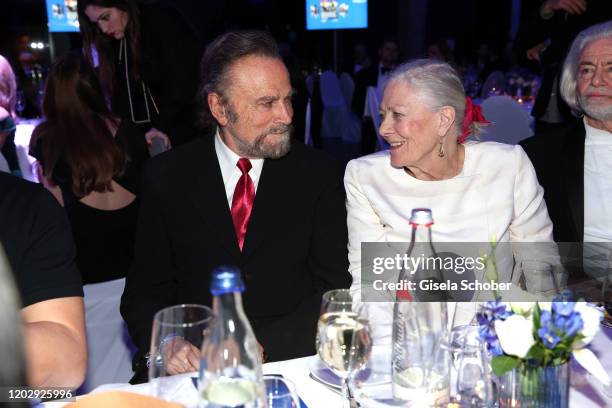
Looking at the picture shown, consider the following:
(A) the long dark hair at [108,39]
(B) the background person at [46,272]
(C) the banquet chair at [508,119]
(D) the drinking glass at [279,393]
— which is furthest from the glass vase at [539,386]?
(C) the banquet chair at [508,119]

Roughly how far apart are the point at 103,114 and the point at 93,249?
71 centimetres

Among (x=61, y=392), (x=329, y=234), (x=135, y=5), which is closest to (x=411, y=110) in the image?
(x=329, y=234)

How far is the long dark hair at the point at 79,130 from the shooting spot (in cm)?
313

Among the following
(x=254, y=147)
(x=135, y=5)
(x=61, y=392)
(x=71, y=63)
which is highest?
(x=135, y=5)

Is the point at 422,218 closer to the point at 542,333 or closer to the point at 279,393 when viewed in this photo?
the point at 542,333

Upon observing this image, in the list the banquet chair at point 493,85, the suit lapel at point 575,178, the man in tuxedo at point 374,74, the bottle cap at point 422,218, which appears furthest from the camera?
the man in tuxedo at point 374,74

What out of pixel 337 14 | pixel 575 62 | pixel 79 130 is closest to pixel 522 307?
pixel 575 62

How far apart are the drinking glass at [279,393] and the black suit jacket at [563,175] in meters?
1.90

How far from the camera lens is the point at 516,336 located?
3.63 ft

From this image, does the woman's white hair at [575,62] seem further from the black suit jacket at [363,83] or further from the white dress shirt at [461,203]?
the black suit jacket at [363,83]

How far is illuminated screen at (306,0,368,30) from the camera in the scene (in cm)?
1221

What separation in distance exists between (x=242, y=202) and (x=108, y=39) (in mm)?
2270

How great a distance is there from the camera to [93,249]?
3023mm

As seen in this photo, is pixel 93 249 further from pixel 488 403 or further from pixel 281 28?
pixel 281 28
